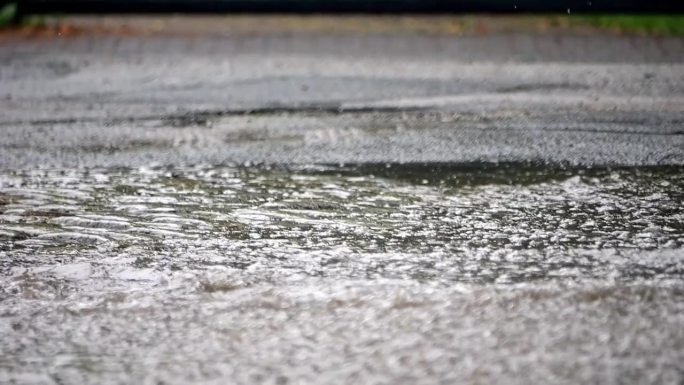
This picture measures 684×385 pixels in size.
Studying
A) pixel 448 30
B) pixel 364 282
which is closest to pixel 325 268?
pixel 364 282

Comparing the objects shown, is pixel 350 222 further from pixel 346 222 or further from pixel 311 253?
pixel 311 253

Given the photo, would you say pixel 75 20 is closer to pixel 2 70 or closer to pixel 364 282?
pixel 2 70

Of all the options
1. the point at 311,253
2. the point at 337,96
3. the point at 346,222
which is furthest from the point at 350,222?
the point at 337,96

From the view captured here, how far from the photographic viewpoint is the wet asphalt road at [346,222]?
3086 mm

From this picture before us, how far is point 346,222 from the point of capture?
4.38 metres

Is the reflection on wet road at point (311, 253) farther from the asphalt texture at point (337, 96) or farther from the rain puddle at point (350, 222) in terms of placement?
the asphalt texture at point (337, 96)

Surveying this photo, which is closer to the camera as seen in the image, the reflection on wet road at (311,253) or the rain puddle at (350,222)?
the reflection on wet road at (311,253)

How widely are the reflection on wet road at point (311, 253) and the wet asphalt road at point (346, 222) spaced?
12mm

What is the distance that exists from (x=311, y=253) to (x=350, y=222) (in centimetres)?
43

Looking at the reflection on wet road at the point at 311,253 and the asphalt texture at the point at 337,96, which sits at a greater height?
the asphalt texture at the point at 337,96

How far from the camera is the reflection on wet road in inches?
128

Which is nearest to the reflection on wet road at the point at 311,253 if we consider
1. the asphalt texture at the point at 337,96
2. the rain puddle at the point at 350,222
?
the rain puddle at the point at 350,222

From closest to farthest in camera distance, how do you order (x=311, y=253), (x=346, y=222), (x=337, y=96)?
(x=311, y=253) < (x=346, y=222) < (x=337, y=96)

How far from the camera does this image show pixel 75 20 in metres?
10.7
